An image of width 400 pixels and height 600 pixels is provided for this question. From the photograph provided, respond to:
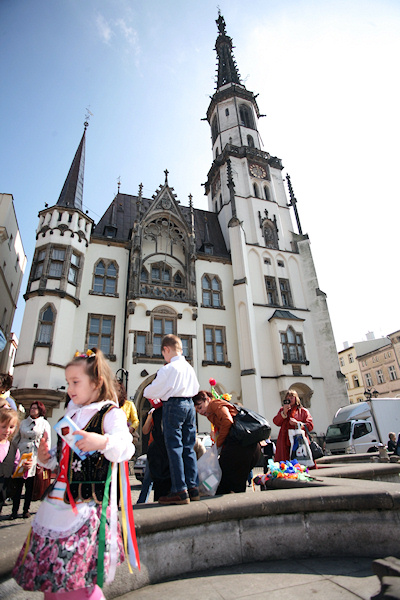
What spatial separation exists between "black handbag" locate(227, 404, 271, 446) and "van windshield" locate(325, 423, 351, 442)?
46.4 ft

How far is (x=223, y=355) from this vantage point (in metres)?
18.8

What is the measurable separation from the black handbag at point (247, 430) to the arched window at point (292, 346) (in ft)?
52.5

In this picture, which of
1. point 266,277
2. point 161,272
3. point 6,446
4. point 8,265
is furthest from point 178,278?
point 6,446

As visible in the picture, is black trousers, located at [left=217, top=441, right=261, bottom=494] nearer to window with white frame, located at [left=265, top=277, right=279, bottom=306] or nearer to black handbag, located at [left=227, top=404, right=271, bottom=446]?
black handbag, located at [left=227, top=404, right=271, bottom=446]

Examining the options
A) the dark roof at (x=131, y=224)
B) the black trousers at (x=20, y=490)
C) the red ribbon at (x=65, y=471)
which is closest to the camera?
the red ribbon at (x=65, y=471)

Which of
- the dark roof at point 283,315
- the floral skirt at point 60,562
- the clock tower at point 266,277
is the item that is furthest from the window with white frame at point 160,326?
the floral skirt at point 60,562

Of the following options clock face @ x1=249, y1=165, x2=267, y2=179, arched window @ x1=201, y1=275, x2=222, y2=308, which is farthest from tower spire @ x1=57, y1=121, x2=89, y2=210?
clock face @ x1=249, y1=165, x2=267, y2=179

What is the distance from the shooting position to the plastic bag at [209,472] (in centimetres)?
384

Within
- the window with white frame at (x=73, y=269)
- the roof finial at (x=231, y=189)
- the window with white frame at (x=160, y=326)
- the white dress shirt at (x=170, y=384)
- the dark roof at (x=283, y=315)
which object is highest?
the roof finial at (x=231, y=189)

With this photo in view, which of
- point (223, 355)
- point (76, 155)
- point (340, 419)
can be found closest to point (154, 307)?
point (223, 355)

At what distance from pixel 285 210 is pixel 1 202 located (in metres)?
19.6

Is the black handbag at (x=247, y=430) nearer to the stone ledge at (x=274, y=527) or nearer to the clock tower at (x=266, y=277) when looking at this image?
the stone ledge at (x=274, y=527)

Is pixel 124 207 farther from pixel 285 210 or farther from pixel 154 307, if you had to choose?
pixel 285 210

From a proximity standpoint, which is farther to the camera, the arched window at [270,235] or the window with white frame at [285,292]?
the arched window at [270,235]
